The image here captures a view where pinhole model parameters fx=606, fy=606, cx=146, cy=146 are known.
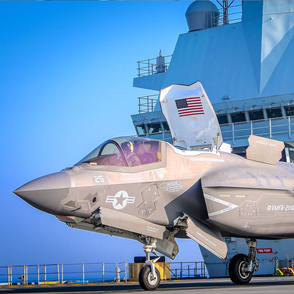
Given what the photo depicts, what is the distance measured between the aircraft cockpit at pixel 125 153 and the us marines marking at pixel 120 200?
Answer: 0.68 metres

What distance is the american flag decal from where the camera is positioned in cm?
1908

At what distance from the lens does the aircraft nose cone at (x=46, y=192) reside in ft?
40.6

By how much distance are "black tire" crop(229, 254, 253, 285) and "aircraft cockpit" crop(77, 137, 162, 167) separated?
4.00 meters

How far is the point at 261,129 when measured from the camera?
28078 mm

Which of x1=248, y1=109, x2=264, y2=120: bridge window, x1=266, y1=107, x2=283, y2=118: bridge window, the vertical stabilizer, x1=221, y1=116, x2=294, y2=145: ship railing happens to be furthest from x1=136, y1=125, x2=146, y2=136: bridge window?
the vertical stabilizer

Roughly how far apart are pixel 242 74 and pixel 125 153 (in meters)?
17.6

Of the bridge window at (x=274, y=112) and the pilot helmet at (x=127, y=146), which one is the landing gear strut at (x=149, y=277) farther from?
the bridge window at (x=274, y=112)

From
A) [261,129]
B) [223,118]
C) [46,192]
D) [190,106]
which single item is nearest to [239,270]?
[190,106]

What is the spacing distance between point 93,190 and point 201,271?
16.5 meters

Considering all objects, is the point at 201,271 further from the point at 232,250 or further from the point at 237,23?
the point at 237,23

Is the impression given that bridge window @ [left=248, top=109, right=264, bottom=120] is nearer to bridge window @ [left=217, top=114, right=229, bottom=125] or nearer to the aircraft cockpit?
bridge window @ [left=217, top=114, right=229, bottom=125]

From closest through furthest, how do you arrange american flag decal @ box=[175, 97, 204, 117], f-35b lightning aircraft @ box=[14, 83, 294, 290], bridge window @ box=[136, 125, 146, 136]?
f-35b lightning aircraft @ box=[14, 83, 294, 290] < american flag decal @ box=[175, 97, 204, 117] < bridge window @ box=[136, 125, 146, 136]

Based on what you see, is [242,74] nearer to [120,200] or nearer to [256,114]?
[256,114]

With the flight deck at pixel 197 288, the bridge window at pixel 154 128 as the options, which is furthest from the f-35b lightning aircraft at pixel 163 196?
the bridge window at pixel 154 128
